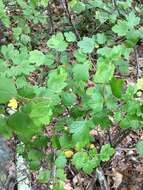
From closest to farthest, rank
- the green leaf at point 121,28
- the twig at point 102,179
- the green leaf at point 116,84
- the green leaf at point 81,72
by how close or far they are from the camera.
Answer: the green leaf at point 116,84, the green leaf at point 81,72, the green leaf at point 121,28, the twig at point 102,179

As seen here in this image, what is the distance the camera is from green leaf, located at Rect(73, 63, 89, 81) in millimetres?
1912

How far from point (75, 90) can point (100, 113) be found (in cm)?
40

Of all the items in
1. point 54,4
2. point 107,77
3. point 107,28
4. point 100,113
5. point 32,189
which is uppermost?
→ point 54,4

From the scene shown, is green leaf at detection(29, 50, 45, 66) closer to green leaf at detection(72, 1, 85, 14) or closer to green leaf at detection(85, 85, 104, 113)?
green leaf at detection(85, 85, 104, 113)

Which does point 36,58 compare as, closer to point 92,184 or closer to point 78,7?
point 92,184

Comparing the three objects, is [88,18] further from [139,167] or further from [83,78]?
[83,78]

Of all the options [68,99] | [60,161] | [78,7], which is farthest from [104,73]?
[78,7]

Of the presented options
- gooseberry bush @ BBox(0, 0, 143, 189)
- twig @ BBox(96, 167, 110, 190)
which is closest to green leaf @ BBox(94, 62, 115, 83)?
gooseberry bush @ BBox(0, 0, 143, 189)

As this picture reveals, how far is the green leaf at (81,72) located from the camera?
191 cm

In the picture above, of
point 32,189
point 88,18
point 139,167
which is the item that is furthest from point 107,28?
point 32,189

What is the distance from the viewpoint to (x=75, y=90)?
2076mm

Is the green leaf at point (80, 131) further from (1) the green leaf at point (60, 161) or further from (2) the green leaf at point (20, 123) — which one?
(2) the green leaf at point (20, 123)

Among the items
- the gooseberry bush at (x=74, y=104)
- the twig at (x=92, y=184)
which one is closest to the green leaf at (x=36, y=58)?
the gooseberry bush at (x=74, y=104)

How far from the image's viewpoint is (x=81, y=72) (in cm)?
192
